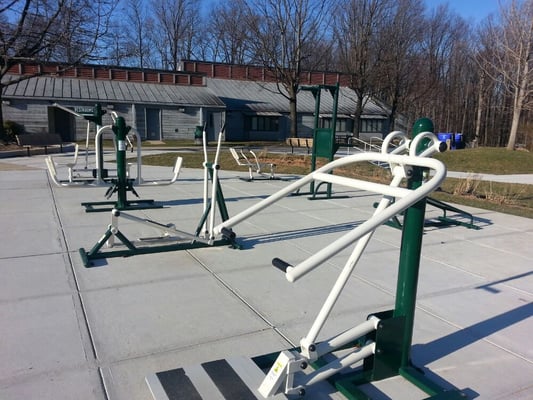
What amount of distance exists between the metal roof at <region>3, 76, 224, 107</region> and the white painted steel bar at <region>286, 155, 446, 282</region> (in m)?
29.5

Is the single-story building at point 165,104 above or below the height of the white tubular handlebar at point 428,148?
above

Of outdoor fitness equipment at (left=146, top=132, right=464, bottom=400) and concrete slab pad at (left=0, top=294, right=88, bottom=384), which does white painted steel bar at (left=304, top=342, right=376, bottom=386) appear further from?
concrete slab pad at (left=0, top=294, right=88, bottom=384)

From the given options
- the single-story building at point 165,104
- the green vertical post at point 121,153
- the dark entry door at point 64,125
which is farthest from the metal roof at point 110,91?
the green vertical post at point 121,153

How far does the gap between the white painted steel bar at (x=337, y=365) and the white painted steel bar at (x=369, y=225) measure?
77cm

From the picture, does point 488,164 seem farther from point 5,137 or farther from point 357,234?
point 5,137

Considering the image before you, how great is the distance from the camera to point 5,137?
21047 millimetres

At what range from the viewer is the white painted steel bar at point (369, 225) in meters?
1.99

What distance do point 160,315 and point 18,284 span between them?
1545 millimetres

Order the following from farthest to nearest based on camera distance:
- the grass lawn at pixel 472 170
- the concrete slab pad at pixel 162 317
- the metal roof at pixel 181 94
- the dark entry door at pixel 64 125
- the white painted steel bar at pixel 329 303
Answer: the dark entry door at pixel 64 125 → the metal roof at pixel 181 94 → the grass lawn at pixel 472 170 → the concrete slab pad at pixel 162 317 → the white painted steel bar at pixel 329 303

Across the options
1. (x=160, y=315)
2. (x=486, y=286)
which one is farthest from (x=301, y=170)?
(x=160, y=315)

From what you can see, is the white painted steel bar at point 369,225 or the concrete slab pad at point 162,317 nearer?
the white painted steel bar at point 369,225

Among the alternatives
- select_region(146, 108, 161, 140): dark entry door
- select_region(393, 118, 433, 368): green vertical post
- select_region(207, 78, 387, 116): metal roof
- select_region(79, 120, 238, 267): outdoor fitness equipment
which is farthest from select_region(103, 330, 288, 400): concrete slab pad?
select_region(207, 78, 387, 116): metal roof

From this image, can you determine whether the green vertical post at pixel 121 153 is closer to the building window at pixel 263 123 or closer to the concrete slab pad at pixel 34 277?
the concrete slab pad at pixel 34 277

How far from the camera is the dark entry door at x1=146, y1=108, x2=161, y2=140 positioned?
31.2 meters
